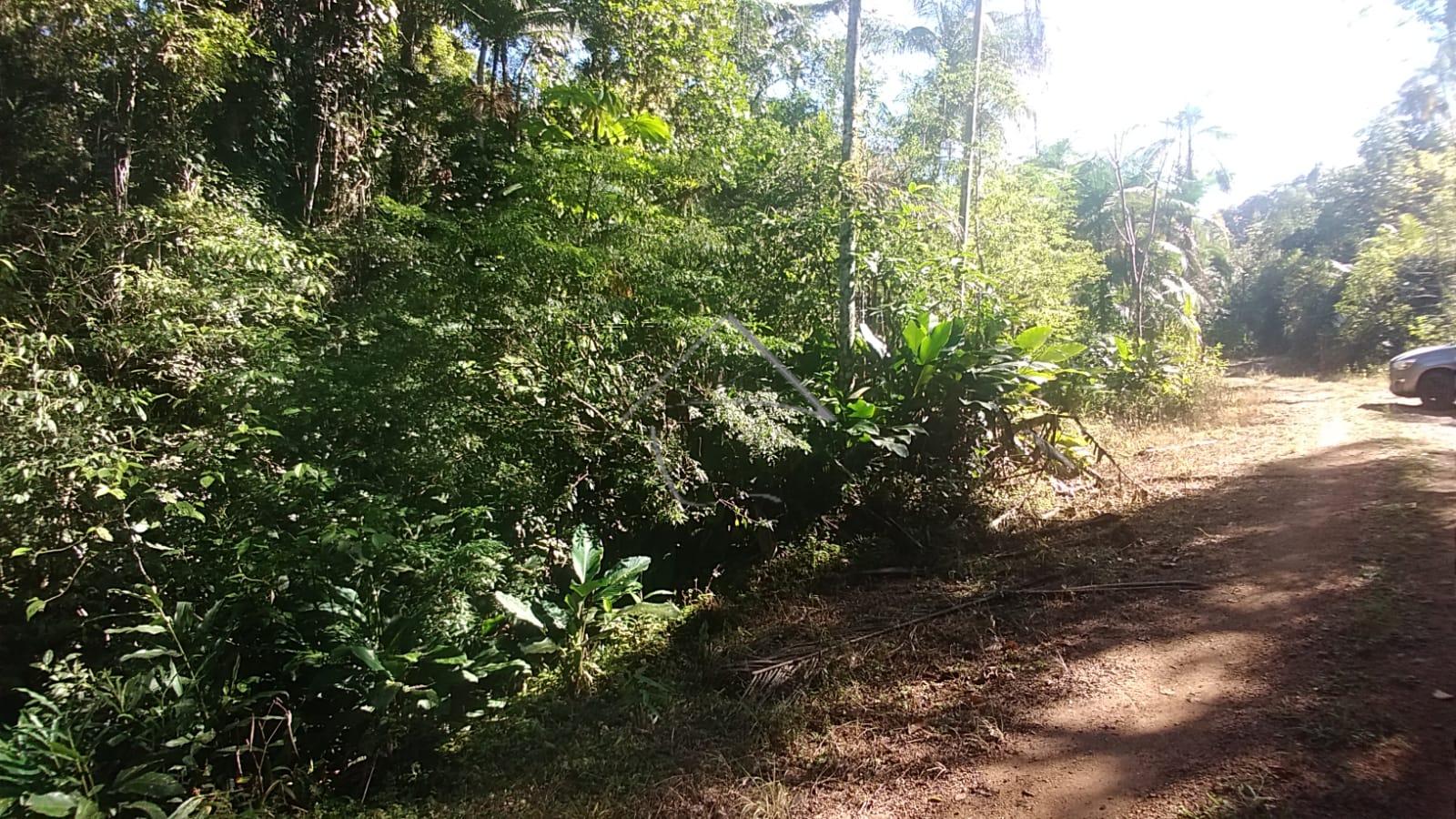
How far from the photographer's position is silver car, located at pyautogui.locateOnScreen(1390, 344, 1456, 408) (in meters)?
10.5

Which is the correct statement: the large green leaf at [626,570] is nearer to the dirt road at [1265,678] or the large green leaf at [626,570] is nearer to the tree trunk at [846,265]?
the dirt road at [1265,678]

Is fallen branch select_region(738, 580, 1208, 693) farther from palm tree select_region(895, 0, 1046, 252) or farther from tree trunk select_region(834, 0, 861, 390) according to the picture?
palm tree select_region(895, 0, 1046, 252)

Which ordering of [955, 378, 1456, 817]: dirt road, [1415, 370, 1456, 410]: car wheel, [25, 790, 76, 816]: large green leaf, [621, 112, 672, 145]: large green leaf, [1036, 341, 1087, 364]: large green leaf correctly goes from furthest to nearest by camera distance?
[1415, 370, 1456, 410]: car wheel, [1036, 341, 1087, 364]: large green leaf, [621, 112, 672, 145]: large green leaf, [25, 790, 76, 816]: large green leaf, [955, 378, 1456, 817]: dirt road

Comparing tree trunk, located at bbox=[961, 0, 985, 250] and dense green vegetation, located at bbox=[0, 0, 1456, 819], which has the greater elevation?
tree trunk, located at bbox=[961, 0, 985, 250]

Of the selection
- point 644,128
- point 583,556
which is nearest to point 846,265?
point 644,128

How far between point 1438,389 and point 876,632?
11.3 m

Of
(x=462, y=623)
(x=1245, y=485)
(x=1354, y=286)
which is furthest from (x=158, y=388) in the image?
(x=1354, y=286)

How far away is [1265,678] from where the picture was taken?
3340 millimetres

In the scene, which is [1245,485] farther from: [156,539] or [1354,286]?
[1354,286]

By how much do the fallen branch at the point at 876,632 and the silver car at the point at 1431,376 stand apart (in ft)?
31.5

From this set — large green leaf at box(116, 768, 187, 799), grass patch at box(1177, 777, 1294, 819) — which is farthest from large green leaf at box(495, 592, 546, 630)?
grass patch at box(1177, 777, 1294, 819)

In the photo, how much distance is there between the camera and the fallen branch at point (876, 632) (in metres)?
4.19

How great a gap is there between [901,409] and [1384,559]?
3586mm

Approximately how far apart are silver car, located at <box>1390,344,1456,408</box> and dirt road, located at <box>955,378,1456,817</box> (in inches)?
259
